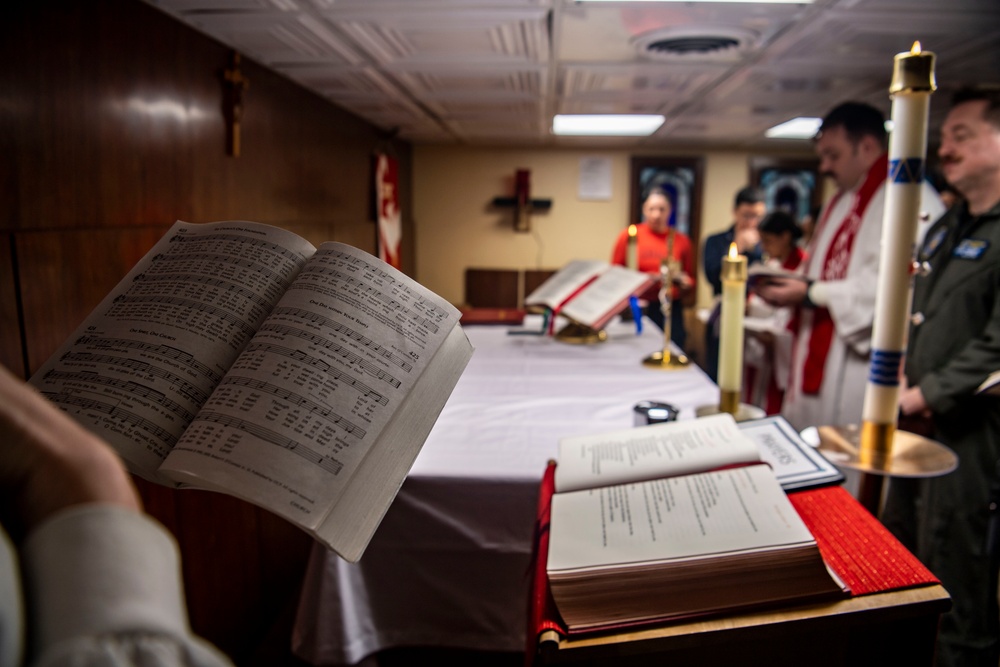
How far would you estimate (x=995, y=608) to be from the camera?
5.13 ft

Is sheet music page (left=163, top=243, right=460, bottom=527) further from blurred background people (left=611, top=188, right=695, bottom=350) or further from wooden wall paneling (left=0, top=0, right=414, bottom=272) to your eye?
blurred background people (left=611, top=188, right=695, bottom=350)

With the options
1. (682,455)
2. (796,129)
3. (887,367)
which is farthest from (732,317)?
(796,129)

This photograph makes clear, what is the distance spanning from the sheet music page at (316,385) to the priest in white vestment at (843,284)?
6.34 ft

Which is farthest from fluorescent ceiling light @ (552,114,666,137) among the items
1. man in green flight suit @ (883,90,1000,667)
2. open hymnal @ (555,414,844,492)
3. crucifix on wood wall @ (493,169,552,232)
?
open hymnal @ (555,414,844,492)

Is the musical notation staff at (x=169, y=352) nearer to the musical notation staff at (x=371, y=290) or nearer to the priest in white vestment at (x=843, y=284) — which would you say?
the musical notation staff at (x=371, y=290)

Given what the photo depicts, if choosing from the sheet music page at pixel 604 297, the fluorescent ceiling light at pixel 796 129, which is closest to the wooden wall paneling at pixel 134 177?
the sheet music page at pixel 604 297

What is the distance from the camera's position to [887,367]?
101cm

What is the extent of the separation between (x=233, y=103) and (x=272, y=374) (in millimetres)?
2135

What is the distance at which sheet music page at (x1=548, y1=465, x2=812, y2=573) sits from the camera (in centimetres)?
64

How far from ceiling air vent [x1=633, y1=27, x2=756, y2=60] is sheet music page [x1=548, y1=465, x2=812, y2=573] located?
1.88m

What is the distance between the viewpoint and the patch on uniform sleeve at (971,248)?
1656mm

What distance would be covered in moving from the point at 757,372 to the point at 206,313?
3170mm

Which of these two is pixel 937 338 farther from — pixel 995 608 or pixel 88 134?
pixel 88 134

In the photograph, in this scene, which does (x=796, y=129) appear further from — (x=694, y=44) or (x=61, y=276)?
(x=61, y=276)
